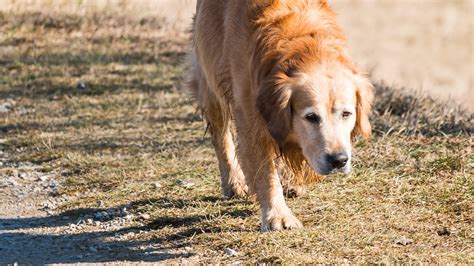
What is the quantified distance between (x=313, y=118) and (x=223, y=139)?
1.57m

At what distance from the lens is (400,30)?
68.3 ft

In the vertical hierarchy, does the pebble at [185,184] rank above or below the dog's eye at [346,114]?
below

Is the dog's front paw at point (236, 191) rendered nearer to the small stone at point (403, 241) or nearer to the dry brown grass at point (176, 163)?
the dry brown grass at point (176, 163)

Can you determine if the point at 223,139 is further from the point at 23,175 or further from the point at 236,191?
the point at 23,175

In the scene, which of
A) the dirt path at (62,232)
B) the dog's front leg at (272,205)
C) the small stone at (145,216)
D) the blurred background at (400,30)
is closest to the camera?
the dirt path at (62,232)

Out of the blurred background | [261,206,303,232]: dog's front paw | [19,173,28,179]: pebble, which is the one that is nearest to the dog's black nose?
[261,206,303,232]: dog's front paw

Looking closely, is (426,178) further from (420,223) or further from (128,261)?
(128,261)

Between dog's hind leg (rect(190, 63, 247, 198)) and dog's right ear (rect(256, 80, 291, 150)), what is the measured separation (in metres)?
1.06

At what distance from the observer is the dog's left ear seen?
5.67m

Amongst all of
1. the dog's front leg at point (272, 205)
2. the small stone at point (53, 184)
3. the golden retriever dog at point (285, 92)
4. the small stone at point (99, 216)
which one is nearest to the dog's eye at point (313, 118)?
the golden retriever dog at point (285, 92)

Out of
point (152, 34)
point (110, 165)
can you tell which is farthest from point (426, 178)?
point (152, 34)

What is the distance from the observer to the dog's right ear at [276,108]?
18.1ft

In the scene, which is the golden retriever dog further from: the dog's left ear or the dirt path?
the dirt path

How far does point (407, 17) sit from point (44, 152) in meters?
15.0
